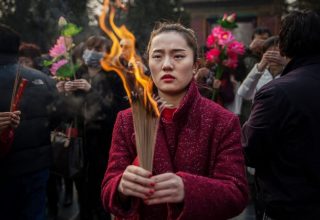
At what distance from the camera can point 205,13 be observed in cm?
2458

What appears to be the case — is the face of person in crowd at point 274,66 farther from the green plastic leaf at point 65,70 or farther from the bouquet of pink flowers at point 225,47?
the green plastic leaf at point 65,70

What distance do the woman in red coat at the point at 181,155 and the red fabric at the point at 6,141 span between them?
132 cm

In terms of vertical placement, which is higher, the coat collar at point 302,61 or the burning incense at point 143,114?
the coat collar at point 302,61

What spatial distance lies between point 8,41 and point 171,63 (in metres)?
1.86

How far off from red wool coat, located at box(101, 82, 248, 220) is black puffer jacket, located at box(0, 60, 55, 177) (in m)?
1.54

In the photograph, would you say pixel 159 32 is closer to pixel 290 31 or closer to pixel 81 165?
pixel 290 31

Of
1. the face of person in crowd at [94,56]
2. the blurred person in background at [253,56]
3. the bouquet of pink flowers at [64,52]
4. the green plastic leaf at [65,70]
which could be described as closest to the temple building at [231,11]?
the blurred person in background at [253,56]

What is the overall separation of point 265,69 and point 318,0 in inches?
392

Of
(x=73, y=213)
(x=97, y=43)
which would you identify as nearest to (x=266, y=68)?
(x=97, y=43)

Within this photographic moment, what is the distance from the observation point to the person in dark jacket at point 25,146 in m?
3.19

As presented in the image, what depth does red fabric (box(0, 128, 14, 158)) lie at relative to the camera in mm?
2971

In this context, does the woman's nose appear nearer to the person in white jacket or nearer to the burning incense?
the burning incense

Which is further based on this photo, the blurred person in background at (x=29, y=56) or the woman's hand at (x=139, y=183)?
the blurred person in background at (x=29, y=56)

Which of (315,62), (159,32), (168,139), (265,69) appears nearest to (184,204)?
(168,139)
